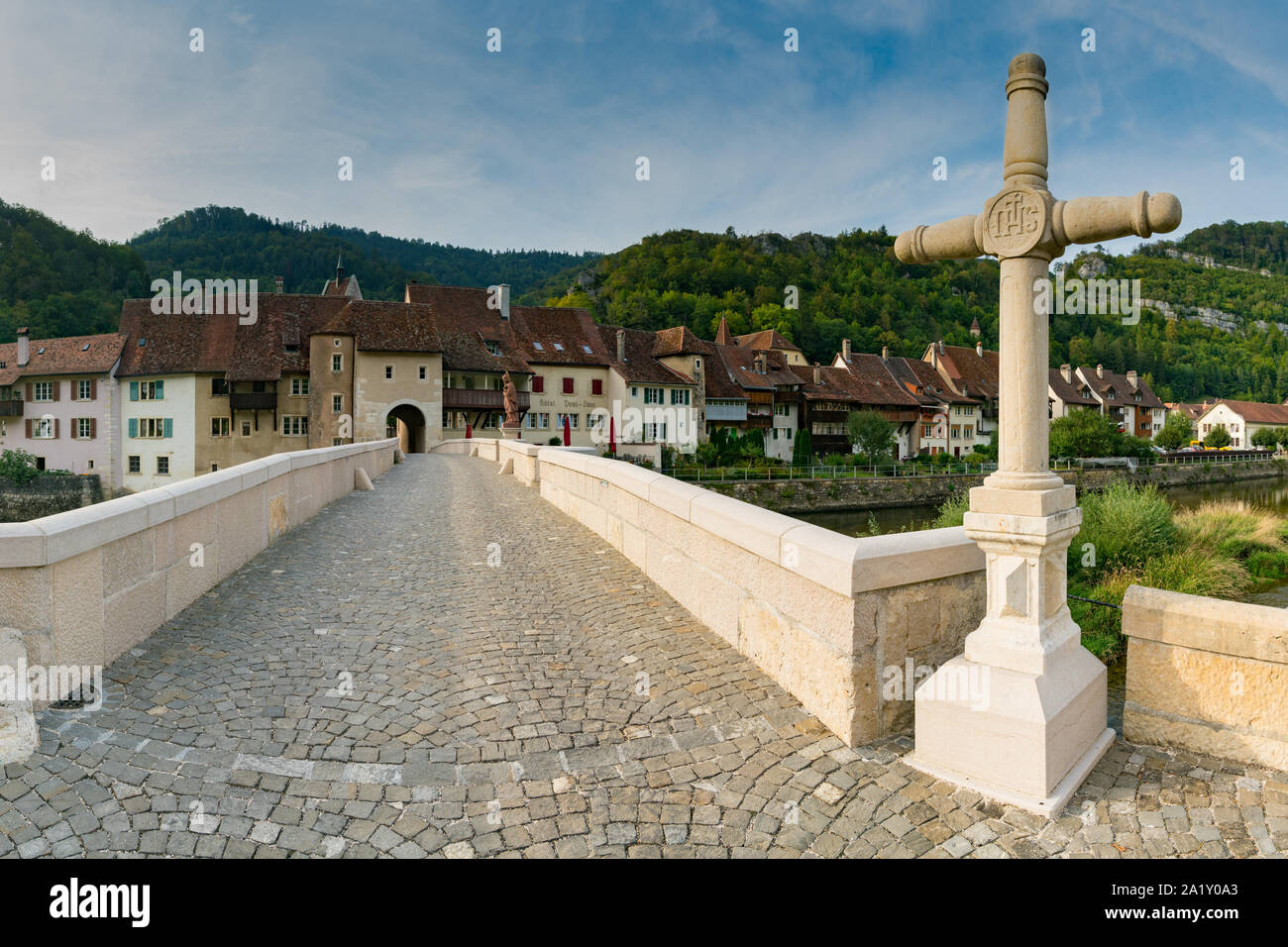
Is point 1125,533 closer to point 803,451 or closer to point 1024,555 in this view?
point 1024,555

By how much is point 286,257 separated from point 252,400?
46703 mm

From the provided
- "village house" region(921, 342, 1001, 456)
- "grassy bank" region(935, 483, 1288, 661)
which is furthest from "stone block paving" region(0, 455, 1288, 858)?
"village house" region(921, 342, 1001, 456)

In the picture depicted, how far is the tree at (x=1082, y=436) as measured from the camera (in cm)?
5819

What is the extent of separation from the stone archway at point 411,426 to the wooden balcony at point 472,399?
1.90 metres

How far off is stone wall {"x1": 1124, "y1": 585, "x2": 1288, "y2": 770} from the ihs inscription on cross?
936 millimetres

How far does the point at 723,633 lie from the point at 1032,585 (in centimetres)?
239

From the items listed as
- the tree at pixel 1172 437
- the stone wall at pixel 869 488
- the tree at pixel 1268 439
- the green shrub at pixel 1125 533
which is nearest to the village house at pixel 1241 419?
the tree at pixel 1268 439

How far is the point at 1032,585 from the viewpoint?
3.73 meters

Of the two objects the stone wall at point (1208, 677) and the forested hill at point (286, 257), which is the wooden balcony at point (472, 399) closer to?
the forested hill at point (286, 257)

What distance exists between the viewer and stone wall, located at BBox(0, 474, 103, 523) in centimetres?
4734

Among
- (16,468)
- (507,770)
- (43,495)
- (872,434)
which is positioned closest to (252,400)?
(43,495)

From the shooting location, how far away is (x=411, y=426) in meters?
51.3

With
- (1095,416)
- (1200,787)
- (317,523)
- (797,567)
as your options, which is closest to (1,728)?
(797,567)

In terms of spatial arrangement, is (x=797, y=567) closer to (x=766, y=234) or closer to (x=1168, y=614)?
(x=1168, y=614)
